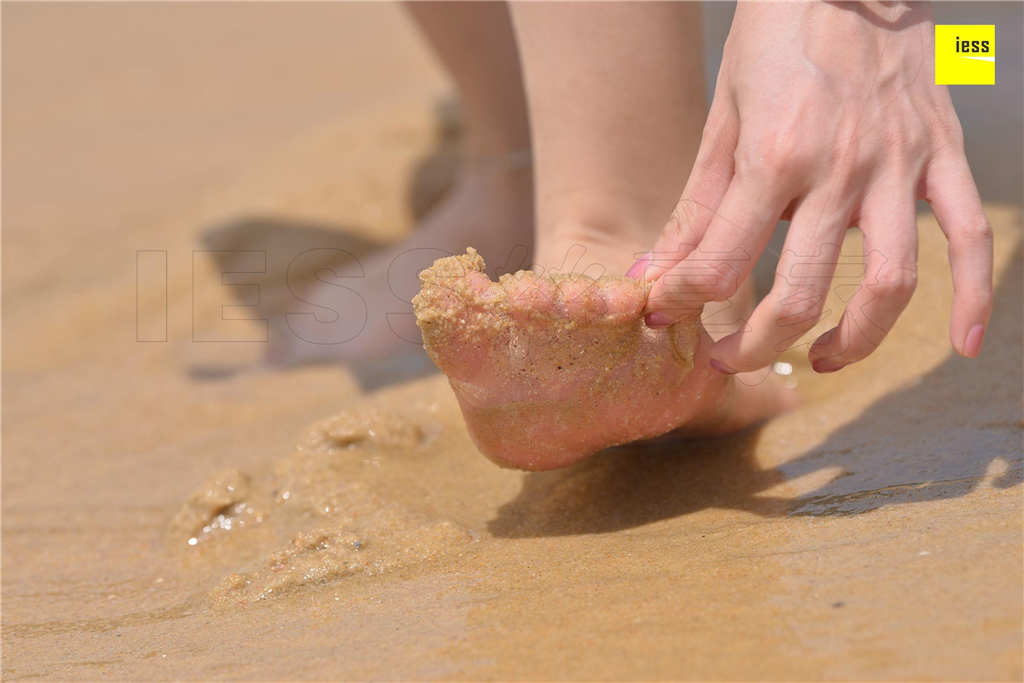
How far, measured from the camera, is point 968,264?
36.6 inches

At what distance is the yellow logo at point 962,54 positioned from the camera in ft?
3.81

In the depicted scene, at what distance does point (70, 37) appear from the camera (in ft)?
14.6

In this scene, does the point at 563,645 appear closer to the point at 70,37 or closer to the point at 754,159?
the point at 754,159

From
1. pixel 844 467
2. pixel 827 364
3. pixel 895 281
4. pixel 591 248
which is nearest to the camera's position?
pixel 895 281

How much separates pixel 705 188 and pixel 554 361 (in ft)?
0.79

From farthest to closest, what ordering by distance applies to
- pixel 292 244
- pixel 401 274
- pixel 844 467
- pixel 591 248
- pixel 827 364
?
1. pixel 292 244
2. pixel 401 274
3. pixel 591 248
4. pixel 844 467
5. pixel 827 364

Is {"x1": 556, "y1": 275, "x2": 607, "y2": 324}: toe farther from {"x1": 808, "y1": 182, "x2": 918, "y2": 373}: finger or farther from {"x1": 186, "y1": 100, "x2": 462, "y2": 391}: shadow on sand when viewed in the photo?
{"x1": 186, "y1": 100, "x2": 462, "y2": 391}: shadow on sand

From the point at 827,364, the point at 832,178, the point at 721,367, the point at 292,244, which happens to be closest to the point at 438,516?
the point at 721,367

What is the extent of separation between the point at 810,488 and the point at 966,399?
32 cm

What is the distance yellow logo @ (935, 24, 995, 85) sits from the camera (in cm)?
116

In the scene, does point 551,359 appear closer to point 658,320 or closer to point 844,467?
point 658,320

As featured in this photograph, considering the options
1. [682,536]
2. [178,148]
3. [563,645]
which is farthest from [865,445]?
[178,148]

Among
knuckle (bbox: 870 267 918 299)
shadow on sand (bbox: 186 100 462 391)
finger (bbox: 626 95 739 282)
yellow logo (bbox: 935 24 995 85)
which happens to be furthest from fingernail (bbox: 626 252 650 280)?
shadow on sand (bbox: 186 100 462 391)

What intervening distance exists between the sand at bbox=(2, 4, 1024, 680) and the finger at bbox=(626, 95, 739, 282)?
0.29 m
